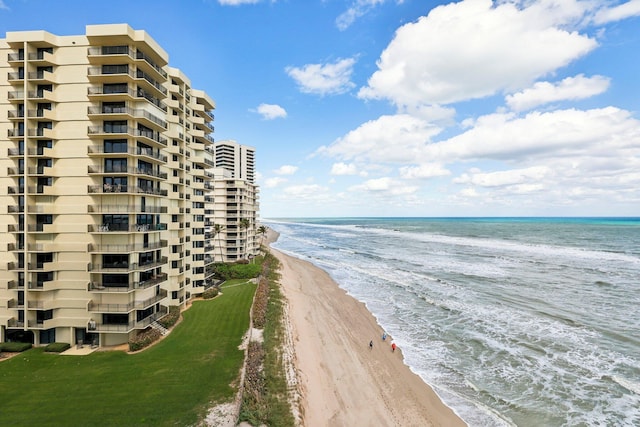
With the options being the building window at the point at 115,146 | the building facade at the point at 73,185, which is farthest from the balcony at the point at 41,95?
the building window at the point at 115,146

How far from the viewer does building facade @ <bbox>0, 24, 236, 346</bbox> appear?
102ft

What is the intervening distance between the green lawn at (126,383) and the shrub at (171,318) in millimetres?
1480

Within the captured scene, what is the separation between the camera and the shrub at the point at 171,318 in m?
35.7

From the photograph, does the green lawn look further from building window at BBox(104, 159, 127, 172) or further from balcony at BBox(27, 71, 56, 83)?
balcony at BBox(27, 71, 56, 83)

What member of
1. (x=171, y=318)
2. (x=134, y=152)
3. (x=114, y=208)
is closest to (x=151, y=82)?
(x=134, y=152)

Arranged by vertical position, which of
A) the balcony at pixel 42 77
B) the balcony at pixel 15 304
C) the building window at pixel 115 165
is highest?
the balcony at pixel 42 77

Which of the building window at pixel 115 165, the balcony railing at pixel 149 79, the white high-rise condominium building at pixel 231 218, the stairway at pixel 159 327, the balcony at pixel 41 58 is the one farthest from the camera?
the white high-rise condominium building at pixel 231 218

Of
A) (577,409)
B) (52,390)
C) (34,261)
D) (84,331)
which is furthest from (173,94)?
(577,409)

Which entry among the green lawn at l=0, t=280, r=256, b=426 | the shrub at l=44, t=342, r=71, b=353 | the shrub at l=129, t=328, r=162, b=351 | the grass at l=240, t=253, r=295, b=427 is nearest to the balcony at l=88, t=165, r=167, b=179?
the shrub at l=129, t=328, r=162, b=351

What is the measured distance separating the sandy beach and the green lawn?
6811 millimetres

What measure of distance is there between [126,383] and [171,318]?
39.1ft

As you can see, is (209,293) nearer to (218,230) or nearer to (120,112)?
(218,230)

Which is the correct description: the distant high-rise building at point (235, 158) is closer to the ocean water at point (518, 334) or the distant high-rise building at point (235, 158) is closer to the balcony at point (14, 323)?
the ocean water at point (518, 334)

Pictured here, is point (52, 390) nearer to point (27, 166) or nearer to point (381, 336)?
point (27, 166)
